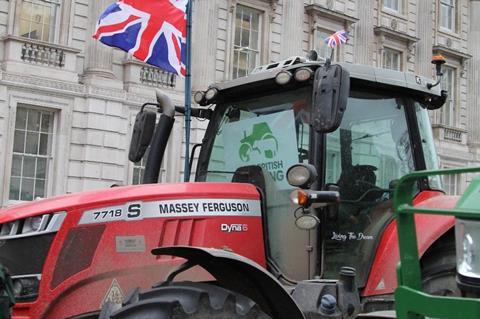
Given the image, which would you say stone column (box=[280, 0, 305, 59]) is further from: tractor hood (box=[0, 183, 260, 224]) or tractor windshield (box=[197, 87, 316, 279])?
tractor hood (box=[0, 183, 260, 224])

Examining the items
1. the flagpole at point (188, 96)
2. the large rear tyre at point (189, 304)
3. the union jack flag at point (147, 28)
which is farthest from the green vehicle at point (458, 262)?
the union jack flag at point (147, 28)

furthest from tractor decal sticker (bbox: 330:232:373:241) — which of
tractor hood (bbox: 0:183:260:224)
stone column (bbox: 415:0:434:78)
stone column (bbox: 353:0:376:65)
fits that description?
stone column (bbox: 415:0:434:78)

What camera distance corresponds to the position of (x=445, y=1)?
31141mm

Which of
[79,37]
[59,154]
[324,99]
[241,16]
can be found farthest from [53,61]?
[324,99]

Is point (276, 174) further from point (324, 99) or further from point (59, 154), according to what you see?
point (59, 154)

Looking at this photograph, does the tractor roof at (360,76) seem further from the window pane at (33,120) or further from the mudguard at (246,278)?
the window pane at (33,120)

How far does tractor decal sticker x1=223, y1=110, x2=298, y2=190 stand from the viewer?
5.09 meters

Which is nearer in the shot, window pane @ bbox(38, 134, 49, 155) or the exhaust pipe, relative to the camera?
the exhaust pipe

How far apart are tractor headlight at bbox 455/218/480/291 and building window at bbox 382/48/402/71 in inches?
1011

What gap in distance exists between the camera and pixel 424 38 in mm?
29281

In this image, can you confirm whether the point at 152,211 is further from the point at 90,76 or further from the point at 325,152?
the point at 90,76

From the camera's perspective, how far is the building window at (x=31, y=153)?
1838cm

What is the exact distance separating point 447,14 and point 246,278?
29369 mm

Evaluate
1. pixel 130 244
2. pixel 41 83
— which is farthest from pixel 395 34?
pixel 130 244
